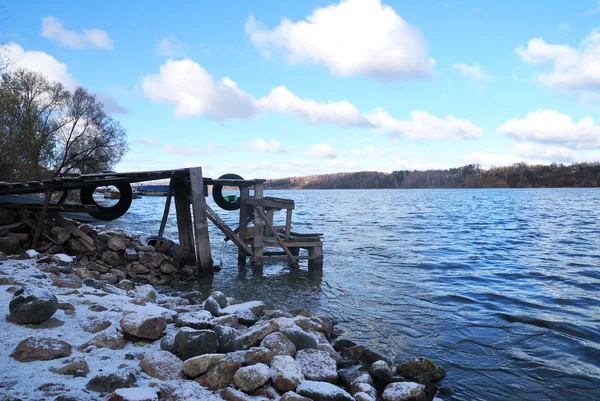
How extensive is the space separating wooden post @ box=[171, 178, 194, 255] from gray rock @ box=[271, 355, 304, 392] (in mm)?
9008

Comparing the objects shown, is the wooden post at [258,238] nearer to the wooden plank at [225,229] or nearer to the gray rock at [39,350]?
the wooden plank at [225,229]

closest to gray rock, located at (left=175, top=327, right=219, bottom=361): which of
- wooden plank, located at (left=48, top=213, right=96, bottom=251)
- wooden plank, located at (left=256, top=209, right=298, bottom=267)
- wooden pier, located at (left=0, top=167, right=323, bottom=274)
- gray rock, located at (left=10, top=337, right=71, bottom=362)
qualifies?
gray rock, located at (left=10, top=337, right=71, bottom=362)

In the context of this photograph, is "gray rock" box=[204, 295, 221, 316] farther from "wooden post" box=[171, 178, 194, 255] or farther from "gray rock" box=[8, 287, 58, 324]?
"wooden post" box=[171, 178, 194, 255]

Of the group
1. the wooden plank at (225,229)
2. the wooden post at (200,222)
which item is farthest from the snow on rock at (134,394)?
the wooden plank at (225,229)

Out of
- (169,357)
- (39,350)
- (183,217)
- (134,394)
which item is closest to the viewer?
(134,394)

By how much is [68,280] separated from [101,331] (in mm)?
2525

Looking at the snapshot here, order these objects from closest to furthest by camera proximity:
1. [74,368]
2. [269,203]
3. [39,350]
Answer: [74,368] < [39,350] < [269,203]

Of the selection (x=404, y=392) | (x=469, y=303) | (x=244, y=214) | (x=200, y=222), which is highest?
(x=244, y=214)

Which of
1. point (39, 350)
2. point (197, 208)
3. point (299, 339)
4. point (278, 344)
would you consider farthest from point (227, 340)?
point (197, 208)

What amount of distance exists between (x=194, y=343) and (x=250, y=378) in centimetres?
84

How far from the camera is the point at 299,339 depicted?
209 inches

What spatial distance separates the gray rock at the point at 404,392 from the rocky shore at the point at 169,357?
0.01 meters

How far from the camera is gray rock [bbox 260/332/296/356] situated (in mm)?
4945

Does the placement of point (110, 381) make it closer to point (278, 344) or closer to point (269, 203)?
point (278, 344)
